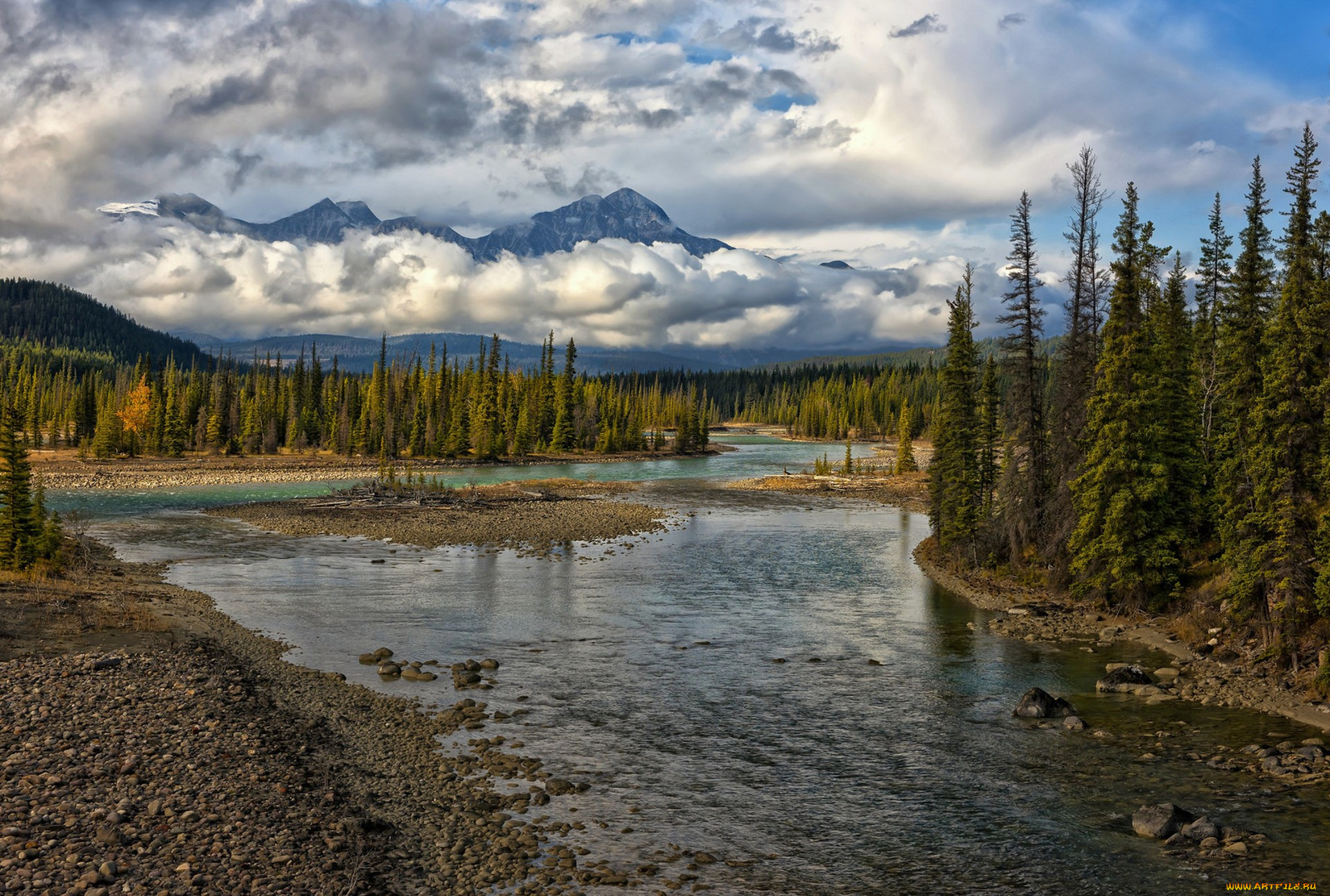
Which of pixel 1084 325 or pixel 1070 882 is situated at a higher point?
pixel 1084 325

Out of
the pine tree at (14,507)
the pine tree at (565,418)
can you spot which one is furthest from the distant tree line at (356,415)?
the pine tree at (14,507)

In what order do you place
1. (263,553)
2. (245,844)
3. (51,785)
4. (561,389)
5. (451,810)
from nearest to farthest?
1. (245,844)
2. (51,785)
3. (451,810)
4. (263,553)
5. (561,389)

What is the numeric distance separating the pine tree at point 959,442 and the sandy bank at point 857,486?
100 ft

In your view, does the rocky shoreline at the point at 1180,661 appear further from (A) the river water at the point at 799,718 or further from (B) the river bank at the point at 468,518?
(B) the river bank at the point at 468,518

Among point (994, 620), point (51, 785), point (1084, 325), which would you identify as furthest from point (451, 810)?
point (1084, 325)

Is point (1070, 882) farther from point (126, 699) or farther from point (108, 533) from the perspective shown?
point (108, 533)

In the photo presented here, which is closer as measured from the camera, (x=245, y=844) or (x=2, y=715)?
(x=245, y=844)

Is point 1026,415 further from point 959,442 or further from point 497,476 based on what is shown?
point 497,476

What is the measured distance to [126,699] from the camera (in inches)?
832

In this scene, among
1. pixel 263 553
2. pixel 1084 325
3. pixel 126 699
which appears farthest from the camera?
pixel 263 553

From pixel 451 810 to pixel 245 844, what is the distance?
3719 millimetres

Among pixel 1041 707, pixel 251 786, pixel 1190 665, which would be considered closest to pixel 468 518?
pixel 1190 665

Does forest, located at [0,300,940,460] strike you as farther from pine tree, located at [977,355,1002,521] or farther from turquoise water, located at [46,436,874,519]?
pine tree, located at [977,355,1002,521]

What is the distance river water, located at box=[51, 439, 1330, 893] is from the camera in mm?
15758
